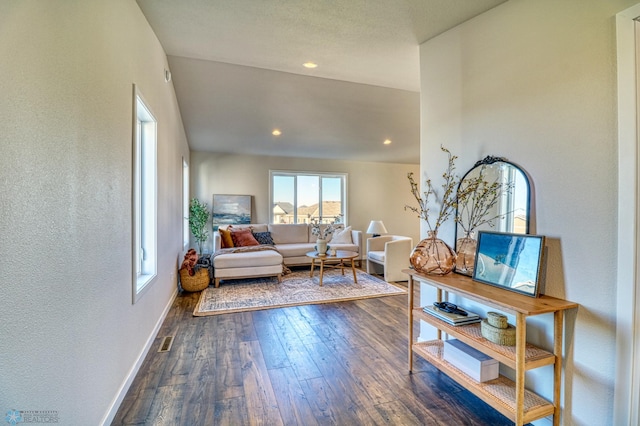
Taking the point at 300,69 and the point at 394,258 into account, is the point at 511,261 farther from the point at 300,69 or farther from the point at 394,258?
the point at 394,258

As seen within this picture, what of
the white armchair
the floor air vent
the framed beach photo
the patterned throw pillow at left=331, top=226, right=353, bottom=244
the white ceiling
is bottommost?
the floor air vent

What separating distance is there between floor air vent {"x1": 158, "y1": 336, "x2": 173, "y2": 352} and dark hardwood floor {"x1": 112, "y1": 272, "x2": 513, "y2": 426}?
0.13ft

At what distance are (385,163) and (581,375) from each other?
21.4 ft

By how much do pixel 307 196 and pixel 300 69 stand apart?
3.88m

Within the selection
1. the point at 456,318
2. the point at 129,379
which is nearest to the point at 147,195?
the point at 129,379

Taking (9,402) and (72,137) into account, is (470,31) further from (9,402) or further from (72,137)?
(9,402)

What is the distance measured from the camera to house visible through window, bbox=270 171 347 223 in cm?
683

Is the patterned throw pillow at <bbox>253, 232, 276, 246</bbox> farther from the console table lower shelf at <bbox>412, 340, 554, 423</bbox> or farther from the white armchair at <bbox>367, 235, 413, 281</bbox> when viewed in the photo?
the console table lower shelf at <bbox>412, 340, 554, 423</bbox>

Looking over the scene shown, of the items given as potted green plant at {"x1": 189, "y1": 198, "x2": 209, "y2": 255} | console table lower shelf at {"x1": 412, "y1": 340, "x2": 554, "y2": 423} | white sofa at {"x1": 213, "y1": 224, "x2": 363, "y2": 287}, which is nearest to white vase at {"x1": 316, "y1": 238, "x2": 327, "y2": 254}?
white sofa at {"x1": 213, "y1": 224, "x2": 363, "y2": 287}

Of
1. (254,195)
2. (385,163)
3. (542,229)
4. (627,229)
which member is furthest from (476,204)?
(385,163)

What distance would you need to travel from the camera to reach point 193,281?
4285 millimetres

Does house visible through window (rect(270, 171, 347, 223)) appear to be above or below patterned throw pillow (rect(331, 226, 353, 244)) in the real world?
above

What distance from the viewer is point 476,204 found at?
2.08 meters

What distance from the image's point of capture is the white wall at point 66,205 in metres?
0.93
